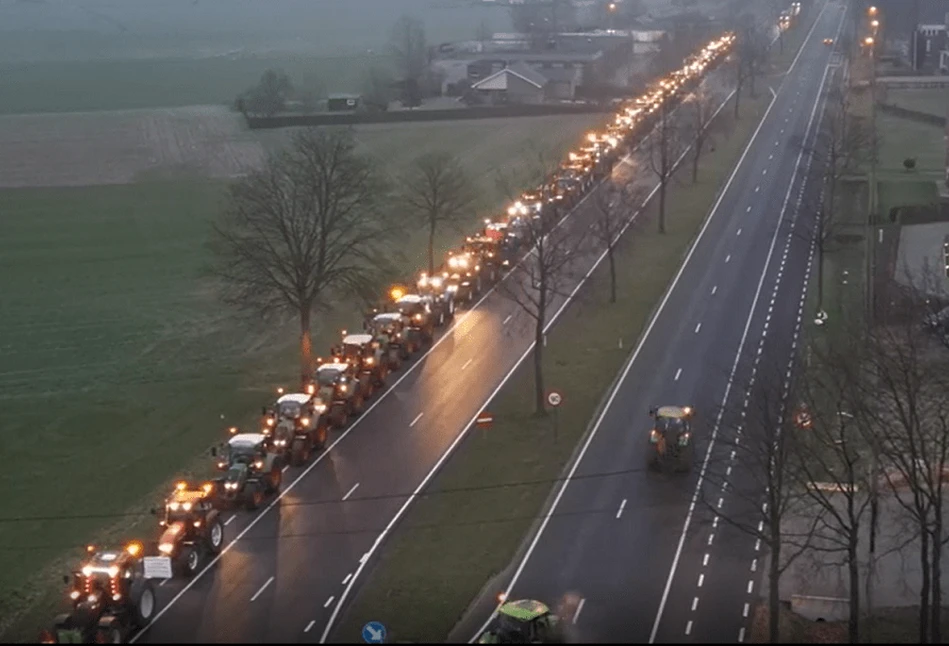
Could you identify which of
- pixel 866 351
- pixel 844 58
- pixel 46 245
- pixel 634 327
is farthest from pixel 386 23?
pixel 866 351

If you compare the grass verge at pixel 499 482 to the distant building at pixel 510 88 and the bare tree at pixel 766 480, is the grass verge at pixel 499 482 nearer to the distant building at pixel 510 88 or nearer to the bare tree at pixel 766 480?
the bare tree at pixel 766 480

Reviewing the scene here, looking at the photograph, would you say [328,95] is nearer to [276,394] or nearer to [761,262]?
[761,262]

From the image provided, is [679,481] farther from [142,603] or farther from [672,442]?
[142,603]

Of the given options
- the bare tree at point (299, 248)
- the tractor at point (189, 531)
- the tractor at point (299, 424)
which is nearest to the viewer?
the tractor at point (189, 531)

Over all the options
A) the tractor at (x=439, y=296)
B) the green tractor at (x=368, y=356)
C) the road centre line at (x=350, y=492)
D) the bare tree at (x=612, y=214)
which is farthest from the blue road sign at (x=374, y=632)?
the bare tree at (x=612, y=214)

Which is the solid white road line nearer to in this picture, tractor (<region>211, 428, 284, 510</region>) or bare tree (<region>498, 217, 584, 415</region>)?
bare tree (<region>498, 217, 584, 415</region>)

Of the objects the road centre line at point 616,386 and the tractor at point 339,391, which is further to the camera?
the tractor at point 339,391

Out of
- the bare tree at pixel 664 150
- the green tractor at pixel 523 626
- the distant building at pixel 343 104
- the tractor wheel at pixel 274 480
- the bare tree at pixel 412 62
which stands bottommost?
the tractor wheel at pixel 274 480
